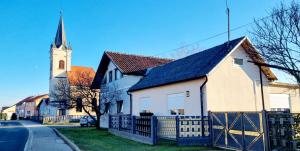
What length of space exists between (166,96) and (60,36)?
53.5 metres

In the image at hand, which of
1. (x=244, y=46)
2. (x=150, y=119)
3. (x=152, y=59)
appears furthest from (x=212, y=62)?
(x=152, y=59)

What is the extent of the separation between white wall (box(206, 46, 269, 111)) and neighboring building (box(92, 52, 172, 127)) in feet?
30.4

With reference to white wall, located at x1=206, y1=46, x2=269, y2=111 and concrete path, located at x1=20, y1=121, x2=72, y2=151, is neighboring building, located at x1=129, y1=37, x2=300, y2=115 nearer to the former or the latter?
white wall, located at x1=206, y1=46, x2=269, y2=111

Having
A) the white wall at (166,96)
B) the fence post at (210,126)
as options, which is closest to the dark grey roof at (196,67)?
the white wall at (166,96)

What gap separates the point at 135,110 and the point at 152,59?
7019 mm

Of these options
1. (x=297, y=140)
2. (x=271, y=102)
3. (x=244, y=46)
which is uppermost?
(x=244, y=46)

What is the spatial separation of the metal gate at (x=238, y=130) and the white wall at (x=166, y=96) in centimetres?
197

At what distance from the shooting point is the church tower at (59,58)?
61.0 meters

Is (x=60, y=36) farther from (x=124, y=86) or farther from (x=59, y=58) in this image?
(x=124, y=86)

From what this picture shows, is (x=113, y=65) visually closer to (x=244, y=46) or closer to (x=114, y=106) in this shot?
(x=114, y=106)

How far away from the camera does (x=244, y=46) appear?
605 inches

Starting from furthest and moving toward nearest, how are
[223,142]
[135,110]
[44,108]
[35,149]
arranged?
[44,108]
[135,110]
[35,149]
[223,142]

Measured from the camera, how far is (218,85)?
1403 centimetres

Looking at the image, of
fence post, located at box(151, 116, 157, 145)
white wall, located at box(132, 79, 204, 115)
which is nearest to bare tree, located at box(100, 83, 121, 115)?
white wall, located at box(132, 79, 204, 115)
